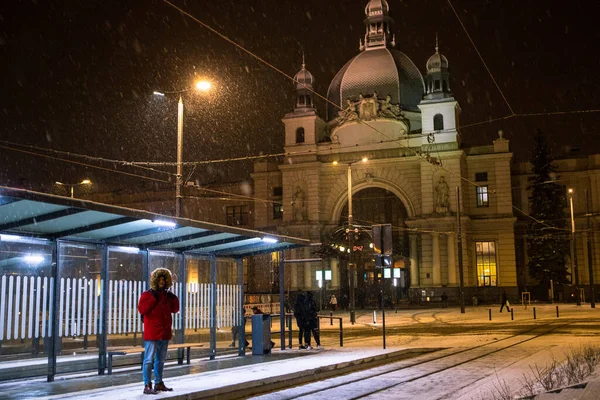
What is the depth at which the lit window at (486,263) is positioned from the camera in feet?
206

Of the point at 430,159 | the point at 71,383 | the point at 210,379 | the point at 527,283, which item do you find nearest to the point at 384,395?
the point at 210,379

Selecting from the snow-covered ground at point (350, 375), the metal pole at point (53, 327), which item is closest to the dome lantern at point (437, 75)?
the snow-covered ground at point (350, 375)

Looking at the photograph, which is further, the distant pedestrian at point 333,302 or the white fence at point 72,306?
the distant pedestrian at point 333,302

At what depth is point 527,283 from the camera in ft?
219

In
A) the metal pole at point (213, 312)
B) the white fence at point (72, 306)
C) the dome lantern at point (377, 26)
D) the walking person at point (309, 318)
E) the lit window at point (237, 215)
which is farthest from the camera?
the lit window at point (237, 215)

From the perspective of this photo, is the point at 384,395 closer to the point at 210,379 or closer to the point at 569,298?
the point at 210,379

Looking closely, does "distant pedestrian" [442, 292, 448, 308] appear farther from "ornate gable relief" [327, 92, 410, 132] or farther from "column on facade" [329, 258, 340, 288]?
"ornate gable relief" [327, 92, 410, 132]

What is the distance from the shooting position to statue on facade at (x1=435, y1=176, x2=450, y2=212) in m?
60.3

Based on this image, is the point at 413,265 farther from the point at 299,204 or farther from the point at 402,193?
the point at 299,204

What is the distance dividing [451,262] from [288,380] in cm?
4853

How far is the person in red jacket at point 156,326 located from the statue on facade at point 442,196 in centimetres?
5125

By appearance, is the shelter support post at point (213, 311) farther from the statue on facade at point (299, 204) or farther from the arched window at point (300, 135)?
the arched window at point (300, 135)

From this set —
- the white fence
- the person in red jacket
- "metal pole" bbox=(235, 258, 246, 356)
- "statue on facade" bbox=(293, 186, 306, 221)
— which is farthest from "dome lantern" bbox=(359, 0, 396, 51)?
the person in red jacket

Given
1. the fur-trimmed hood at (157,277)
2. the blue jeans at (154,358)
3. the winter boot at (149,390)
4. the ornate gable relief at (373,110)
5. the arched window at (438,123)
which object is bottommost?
the winter boot at (149,390)
